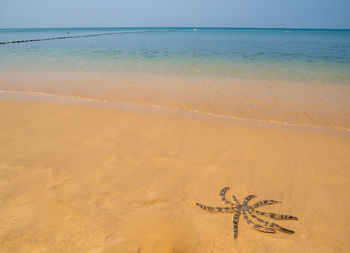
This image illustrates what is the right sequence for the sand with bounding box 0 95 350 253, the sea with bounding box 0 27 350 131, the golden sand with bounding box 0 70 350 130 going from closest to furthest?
the sand with bounding box 0 95 350 253 → the golden sand with bounding box 0 70 350 130 → the sea with bounding box 0 27 350 131

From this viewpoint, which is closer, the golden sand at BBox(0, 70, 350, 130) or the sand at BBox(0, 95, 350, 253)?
the sand at BBox(0, 95, 350, 253)

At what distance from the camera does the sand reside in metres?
2.71

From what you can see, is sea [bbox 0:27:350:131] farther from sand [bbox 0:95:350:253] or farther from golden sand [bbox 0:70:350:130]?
sand [bbox 0:95:350:253]

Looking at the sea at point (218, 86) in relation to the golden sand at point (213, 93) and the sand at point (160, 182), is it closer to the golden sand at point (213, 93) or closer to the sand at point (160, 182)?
the golden sand at point (213, 93)

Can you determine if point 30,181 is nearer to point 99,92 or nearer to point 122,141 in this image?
point 122,141

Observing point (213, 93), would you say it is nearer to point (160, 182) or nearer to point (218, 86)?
point (218, 86)

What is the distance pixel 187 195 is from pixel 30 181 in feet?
8.66

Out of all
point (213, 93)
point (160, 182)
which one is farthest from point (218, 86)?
point (160, 182)

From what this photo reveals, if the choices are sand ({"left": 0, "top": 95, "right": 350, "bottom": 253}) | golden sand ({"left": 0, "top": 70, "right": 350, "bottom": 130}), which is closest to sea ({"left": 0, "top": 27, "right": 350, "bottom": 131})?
golden sand ({"left": 0, "top": 70, "right": 350, "bottom": 130})

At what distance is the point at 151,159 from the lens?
14.2ft

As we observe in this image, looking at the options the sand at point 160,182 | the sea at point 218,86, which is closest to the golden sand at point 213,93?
the sea at point 218,86

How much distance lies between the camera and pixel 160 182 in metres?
3.72

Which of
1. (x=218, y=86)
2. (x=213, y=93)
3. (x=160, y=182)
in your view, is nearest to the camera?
(x=160, y=182)

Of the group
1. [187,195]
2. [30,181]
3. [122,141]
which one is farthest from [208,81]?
[30,181]
